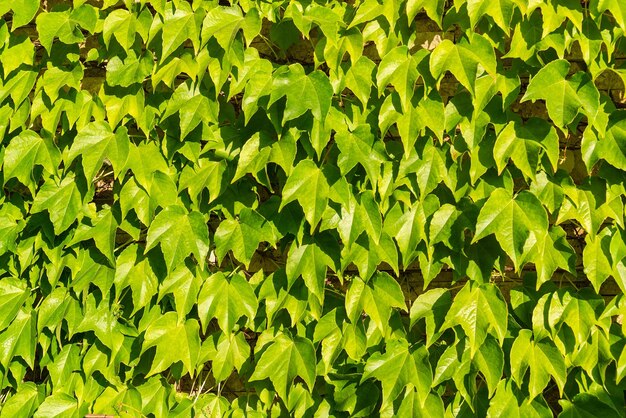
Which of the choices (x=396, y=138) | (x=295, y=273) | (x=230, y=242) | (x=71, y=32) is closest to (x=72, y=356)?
(x=230, y=242)

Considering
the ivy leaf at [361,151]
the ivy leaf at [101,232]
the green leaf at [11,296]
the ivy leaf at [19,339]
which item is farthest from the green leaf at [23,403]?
the ivy leaf at [361,151]

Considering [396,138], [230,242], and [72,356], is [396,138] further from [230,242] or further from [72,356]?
[72,356]

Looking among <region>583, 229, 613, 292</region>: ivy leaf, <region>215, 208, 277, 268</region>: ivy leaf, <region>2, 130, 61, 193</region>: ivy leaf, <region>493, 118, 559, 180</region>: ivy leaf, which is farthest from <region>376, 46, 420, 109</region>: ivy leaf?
<region>2, 130, 61, 193</region>: ivy leaf

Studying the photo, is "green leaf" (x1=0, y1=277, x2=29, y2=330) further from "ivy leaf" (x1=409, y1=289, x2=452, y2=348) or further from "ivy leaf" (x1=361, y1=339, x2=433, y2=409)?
"ivy leaf" (x1=409, y1=289, x2=452, y2=348)

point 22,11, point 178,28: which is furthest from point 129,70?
point 22,11

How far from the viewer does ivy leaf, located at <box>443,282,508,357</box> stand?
80.0 inches

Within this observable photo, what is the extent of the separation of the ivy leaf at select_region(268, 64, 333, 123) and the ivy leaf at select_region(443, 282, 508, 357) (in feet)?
2.41

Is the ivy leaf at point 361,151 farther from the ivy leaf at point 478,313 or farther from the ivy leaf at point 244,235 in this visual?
the ivy leaf at point 478,313

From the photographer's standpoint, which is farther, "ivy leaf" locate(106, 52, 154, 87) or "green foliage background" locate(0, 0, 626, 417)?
"ivy leaf" locate(106, 52, 154, 87)

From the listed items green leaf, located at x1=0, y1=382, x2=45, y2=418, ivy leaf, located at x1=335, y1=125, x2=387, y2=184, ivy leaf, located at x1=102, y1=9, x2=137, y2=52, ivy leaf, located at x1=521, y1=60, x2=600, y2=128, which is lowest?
green leaf, located at x1=0, y1=382, x2=45, y2=418

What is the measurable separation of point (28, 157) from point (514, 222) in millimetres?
1604

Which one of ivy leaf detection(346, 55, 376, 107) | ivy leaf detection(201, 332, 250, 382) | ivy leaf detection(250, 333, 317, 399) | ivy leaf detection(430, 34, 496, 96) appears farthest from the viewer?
ivy leaf detection(201, 332, 250, 382)

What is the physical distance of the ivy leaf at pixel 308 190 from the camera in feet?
6.44

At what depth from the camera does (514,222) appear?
1.97 meters
